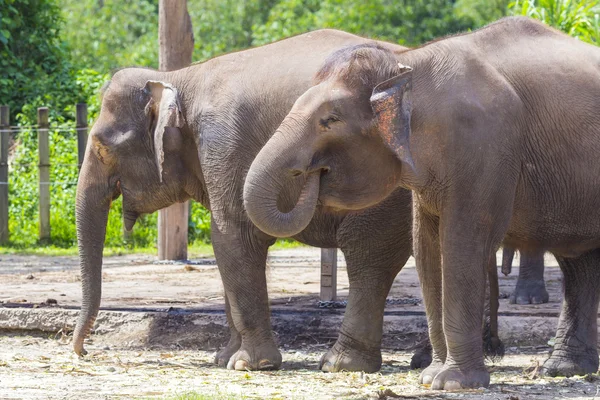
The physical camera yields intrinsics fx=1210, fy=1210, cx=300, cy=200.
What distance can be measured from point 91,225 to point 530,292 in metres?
3.26

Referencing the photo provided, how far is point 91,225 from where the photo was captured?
24.1 feet

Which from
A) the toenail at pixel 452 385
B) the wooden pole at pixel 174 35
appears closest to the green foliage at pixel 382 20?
the wooden pole at pixel 174 35

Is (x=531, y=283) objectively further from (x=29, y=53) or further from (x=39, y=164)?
(x=29, y=53)

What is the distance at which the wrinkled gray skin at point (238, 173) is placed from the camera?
6.61m

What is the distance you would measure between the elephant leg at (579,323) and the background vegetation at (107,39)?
76.8 inches

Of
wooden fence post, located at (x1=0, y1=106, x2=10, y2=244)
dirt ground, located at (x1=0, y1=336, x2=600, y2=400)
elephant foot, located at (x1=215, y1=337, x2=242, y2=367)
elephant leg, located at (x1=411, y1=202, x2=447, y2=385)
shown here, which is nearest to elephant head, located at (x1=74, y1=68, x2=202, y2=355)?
dirt ground, located at (x1=0, y1=336, x2=600, y2=400)

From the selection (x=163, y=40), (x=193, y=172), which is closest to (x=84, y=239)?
(x=193, y=172)

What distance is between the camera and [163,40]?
11.4 metres

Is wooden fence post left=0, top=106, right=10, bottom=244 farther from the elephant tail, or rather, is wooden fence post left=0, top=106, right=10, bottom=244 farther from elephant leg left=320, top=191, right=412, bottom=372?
the elephant tail

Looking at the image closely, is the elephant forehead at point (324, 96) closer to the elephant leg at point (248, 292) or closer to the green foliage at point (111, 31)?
the elephant leg at point (248, 292)

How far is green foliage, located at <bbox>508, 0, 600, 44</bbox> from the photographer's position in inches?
516

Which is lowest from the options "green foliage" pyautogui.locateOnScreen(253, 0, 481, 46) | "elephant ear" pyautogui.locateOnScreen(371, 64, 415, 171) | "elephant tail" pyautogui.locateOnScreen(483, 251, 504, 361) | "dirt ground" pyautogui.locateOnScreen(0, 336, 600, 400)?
"dirt ground" pyautogui.locateOnScreen(0, 336, 600, 400)

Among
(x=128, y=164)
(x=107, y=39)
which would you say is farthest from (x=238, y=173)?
(x=107, y=39)

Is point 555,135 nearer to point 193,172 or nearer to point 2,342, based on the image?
point 193,172
